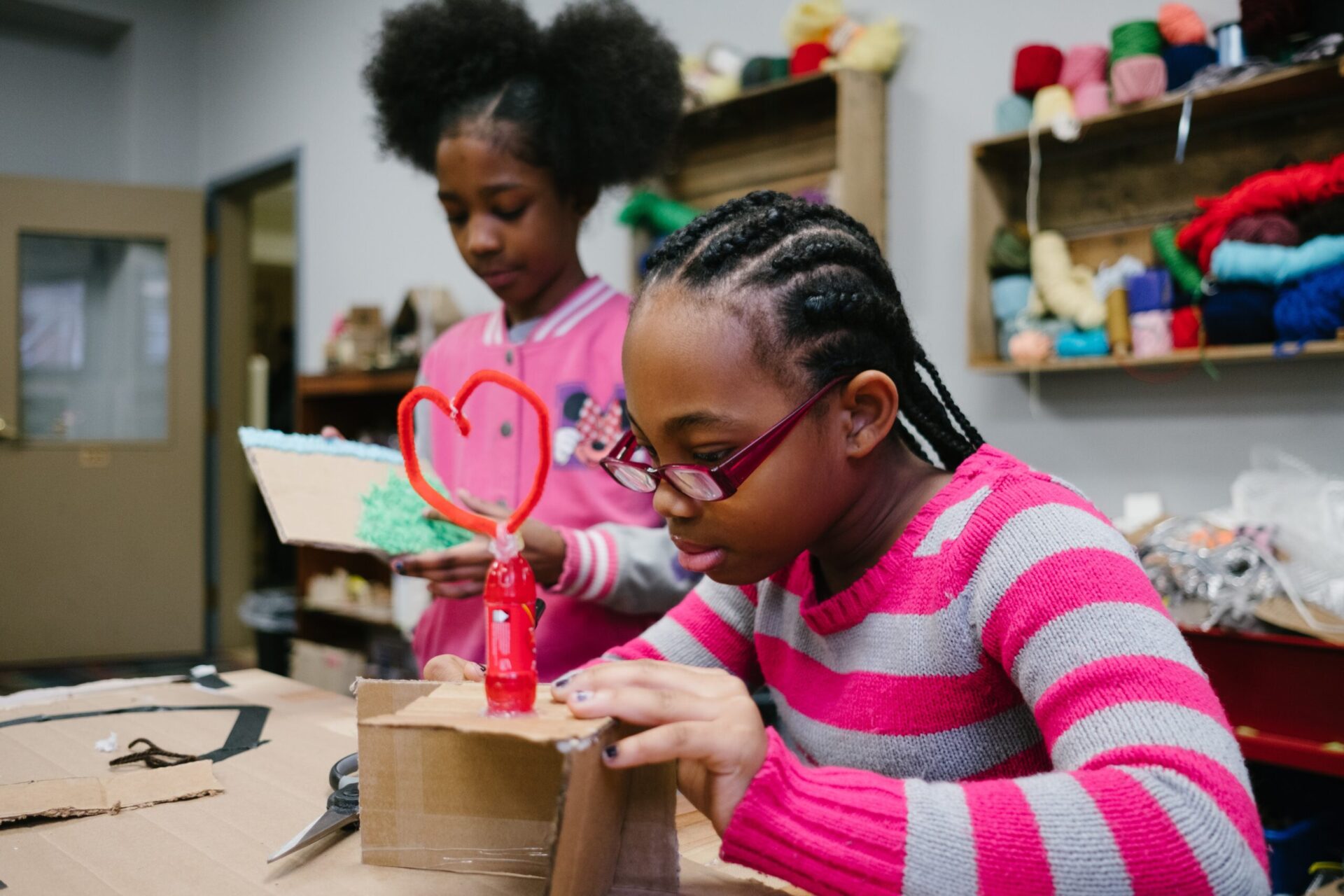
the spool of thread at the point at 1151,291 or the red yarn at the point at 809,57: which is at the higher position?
the red yarn at the point at 809,57

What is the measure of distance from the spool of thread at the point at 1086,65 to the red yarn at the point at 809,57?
657 mm

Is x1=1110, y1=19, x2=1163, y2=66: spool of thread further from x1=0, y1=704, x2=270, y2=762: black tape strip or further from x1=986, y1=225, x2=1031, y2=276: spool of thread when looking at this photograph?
x1=0, y1=704, x2=270, y2=762: black tape strip

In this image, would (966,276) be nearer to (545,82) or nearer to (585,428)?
(545,82)

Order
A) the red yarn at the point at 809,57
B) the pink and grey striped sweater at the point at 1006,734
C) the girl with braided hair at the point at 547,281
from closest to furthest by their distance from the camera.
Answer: the pink and grey striped sweater at the point at 1006,734, the girl with braided hair at the point at 547,281, the red yarn at the point at 809,57

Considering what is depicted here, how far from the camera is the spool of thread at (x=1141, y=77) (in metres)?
2.17

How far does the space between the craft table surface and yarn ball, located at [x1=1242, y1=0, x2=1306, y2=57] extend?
6.25ft

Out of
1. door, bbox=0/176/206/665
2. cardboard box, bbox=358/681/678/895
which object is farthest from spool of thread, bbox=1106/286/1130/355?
door, bbox=0/176/206/665

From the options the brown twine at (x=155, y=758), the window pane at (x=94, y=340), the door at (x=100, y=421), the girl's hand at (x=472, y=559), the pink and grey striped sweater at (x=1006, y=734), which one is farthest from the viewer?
the window pane at (x=94, y=340)

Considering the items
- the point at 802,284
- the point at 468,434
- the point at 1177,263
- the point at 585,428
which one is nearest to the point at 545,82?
the point at 585,428

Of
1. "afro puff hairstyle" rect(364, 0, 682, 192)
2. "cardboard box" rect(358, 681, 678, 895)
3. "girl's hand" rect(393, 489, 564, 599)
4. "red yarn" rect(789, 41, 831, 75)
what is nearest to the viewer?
"cardboard box" rect(358, 681, 678, 895)

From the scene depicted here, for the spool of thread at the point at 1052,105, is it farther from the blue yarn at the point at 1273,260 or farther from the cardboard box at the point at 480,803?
the cardboard box at the point at 480,803

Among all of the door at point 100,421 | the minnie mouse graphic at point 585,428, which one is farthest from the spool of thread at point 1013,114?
the door at point 100,421

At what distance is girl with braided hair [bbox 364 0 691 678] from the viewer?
1.42 meters

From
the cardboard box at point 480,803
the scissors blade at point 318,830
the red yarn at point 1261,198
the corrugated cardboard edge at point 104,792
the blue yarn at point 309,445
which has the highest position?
the red yarn at point 1261,198
